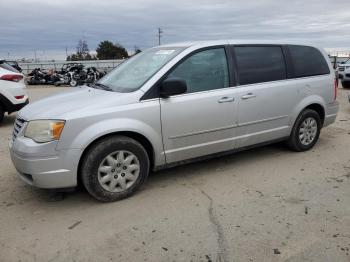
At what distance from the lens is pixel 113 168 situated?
410cm

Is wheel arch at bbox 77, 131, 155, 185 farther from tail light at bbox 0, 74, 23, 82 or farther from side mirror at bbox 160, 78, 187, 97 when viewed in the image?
tail light at bbox 0, 74, 23, 82

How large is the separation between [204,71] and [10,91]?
221 inches

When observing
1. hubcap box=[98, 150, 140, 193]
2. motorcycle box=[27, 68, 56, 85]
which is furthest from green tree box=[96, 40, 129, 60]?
hubcap box=[98, 150, 140, 193]

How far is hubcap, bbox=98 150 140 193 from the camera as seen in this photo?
4051 millimetres

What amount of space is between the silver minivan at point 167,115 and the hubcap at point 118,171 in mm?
11

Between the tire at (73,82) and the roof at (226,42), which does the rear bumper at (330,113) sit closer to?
the roof at (226,42)

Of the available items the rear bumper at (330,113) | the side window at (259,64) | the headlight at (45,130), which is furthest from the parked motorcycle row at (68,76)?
the headlight at (45,130)

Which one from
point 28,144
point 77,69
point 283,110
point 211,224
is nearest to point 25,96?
point 28,144

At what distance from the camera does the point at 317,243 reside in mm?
3234

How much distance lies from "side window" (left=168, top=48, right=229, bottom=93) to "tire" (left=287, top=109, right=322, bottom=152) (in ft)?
5.04

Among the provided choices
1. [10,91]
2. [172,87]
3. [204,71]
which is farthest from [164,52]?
[10,91]

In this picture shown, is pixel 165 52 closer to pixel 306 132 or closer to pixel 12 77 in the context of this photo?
pixel 306 132

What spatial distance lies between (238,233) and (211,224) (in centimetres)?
29

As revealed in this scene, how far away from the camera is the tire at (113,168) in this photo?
13.0 feet
